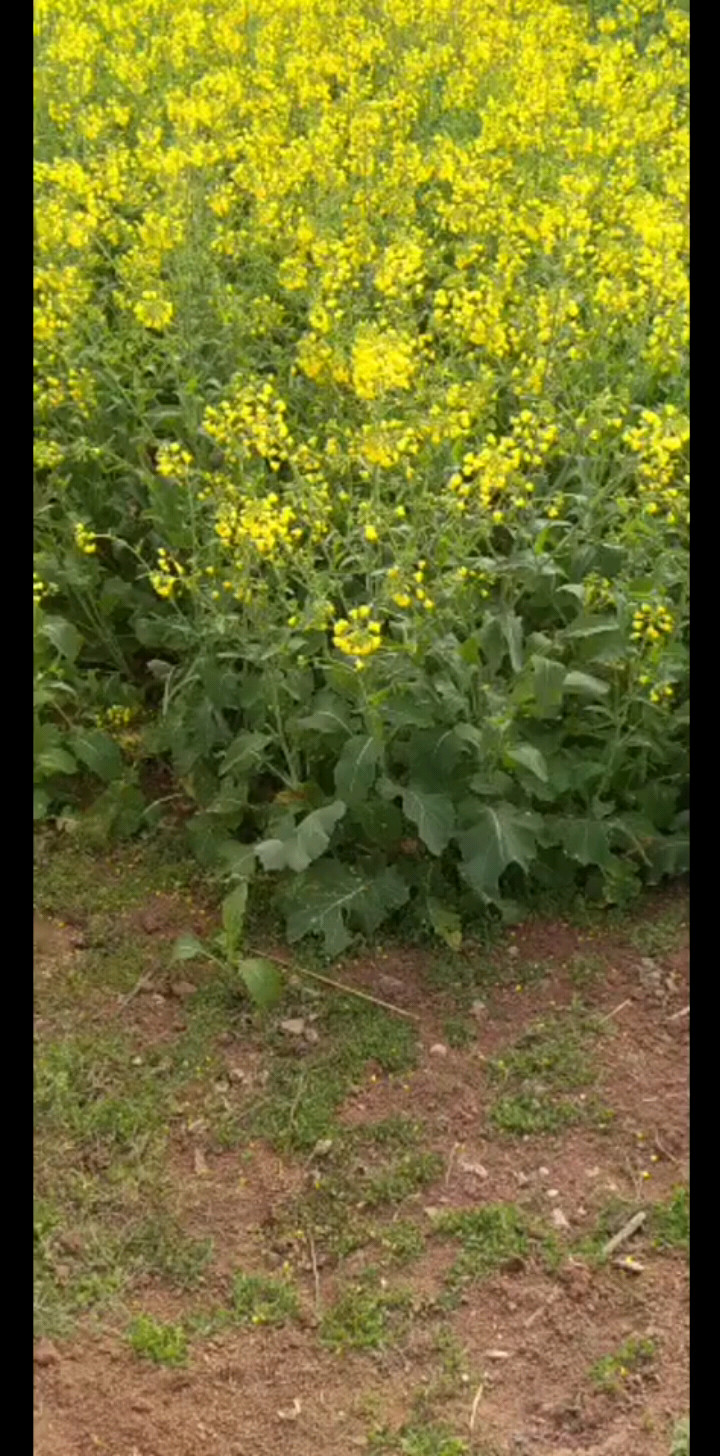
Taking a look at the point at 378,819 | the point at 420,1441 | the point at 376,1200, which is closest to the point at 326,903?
the point at 378,819

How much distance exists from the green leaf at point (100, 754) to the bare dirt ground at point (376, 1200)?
1.40ft

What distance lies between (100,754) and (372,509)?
1.14 m

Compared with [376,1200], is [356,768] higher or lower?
higher

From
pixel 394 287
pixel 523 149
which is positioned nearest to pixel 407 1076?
pixel 394 287

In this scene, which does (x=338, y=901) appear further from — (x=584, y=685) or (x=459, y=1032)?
(x=584, y=685)

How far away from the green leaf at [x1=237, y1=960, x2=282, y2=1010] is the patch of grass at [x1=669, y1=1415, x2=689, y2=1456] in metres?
1.43

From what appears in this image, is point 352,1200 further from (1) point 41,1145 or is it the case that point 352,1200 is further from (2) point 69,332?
(2) point 69,332

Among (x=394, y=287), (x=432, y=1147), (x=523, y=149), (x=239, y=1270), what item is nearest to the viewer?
(x=239, y=1270)

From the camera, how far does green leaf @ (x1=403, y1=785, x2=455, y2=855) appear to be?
432 centimetres

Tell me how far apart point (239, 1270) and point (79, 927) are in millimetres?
1230

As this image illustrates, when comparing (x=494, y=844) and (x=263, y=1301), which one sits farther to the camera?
(x=494, y=844)

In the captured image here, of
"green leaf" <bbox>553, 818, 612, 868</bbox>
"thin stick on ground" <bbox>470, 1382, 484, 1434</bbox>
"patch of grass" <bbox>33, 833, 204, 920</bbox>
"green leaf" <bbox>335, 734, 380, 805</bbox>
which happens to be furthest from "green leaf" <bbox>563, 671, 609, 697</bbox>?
"thin stick on ground" <bbox>470, 1382, 484, 1434</bbox>

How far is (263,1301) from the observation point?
3680 millimetres

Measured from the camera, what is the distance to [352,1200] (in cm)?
389
